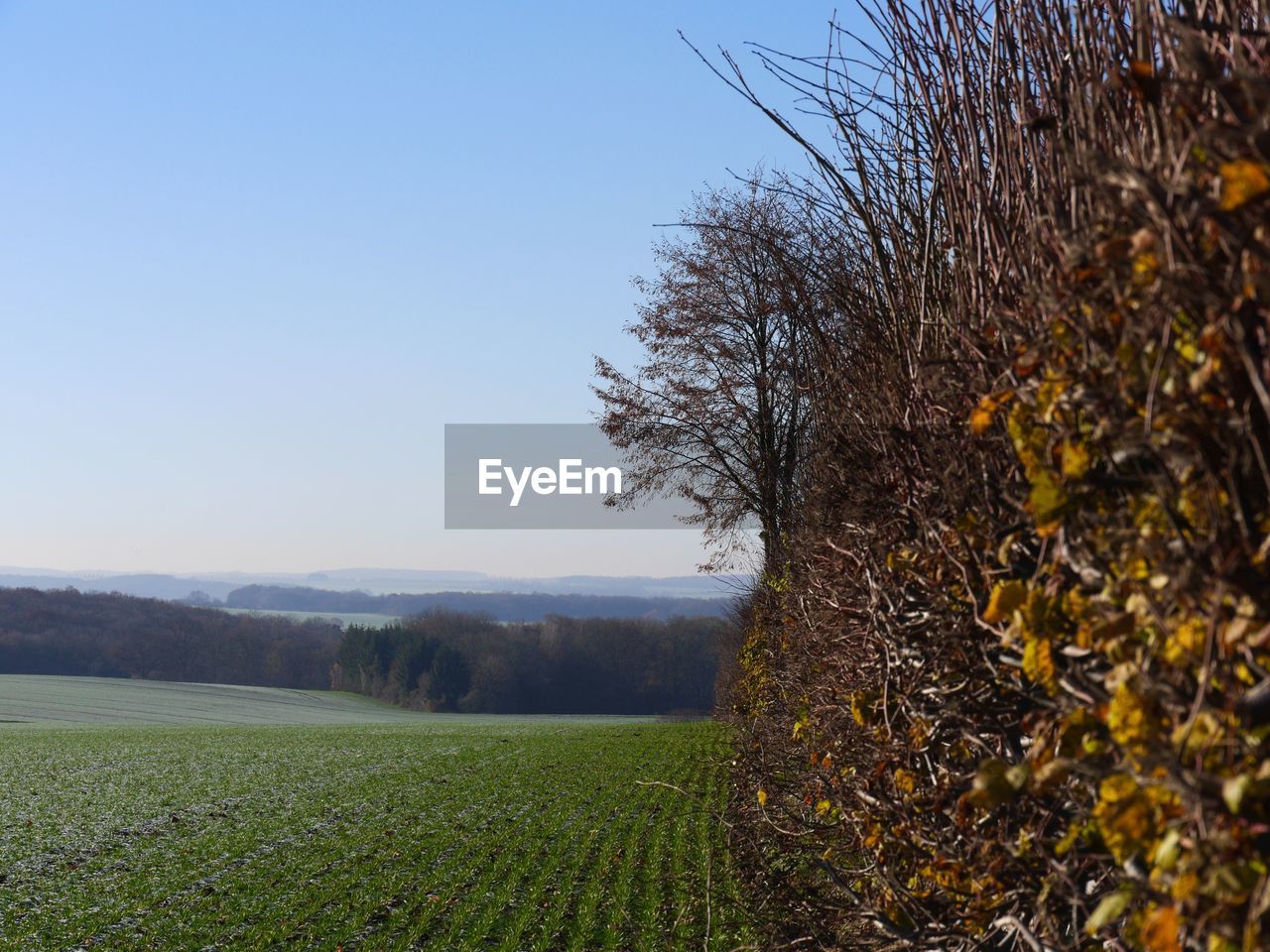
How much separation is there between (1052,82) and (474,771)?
24114 mm

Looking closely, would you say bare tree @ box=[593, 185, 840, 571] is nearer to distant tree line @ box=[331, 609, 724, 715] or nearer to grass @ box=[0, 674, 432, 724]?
grass @ box=[0, 674, 432, 724]

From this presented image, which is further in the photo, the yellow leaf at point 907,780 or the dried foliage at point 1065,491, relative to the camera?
the yellow leaf at point 907,780

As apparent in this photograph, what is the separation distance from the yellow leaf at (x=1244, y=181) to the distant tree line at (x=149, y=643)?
99151 mm

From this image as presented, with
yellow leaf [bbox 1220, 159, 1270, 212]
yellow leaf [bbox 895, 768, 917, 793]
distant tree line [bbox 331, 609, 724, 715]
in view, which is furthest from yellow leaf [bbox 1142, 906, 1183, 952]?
distant tree line [bbox 331, 609, 724, 715]

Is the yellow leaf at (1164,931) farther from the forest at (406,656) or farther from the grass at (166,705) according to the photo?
the forest at (406,656)

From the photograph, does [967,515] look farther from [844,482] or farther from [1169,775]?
[844,482]

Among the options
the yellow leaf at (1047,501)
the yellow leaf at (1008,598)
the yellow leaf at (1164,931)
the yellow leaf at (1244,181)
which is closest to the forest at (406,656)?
the yellow leaf at (1008,598)

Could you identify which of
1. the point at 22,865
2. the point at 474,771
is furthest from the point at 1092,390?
the point at 474,771

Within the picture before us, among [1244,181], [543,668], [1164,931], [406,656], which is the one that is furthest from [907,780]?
[543,668]

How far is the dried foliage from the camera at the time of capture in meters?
1.77

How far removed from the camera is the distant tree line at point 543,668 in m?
92.8

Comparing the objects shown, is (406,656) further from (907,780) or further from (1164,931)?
(1164,931)

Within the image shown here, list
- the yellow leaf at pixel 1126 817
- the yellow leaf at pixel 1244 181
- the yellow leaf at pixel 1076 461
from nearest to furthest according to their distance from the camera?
the yellow leaf at pixel 1244 181 < the yellow leaf at pixel 1126 817 < the yellow leaf at pixel 1076 461

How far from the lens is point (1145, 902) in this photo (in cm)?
229
